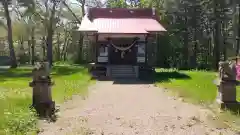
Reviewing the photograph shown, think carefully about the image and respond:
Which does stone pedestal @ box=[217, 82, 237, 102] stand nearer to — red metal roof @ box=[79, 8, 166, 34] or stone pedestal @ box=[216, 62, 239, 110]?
stone pedestal @ box=[216, 62, 239, 110]

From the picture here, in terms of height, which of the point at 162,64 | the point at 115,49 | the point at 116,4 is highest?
the point at 116,4

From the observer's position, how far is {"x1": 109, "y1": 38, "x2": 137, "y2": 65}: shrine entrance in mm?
28016

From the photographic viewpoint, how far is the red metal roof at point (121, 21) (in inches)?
1043

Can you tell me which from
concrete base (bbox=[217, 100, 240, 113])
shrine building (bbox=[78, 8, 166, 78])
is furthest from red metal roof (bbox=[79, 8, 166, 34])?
concrete base (bbox=[217, 100, 240, 113])

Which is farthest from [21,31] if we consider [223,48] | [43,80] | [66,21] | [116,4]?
[43,80]

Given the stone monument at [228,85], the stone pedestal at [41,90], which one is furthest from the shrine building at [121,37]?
the stone pedestal at [41,90]

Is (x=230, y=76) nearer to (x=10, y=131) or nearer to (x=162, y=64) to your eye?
(x=10, y=131)

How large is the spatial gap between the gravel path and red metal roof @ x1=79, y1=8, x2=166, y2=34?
12684mm

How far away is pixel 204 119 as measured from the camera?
9836 millimetres

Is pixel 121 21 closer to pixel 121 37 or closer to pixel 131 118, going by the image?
pixel 121 37

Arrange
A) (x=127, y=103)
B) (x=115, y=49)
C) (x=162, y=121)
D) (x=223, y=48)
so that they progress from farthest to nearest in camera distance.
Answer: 1. (x=223, y=48)
2. (x=115, y=49)
3. (x=127, y=103)
4. (x=162, y=121)

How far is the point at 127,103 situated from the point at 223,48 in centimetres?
3846

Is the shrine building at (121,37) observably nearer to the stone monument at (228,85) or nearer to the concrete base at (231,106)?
the stone monument at (228,85)

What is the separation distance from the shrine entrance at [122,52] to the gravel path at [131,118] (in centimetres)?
1389
